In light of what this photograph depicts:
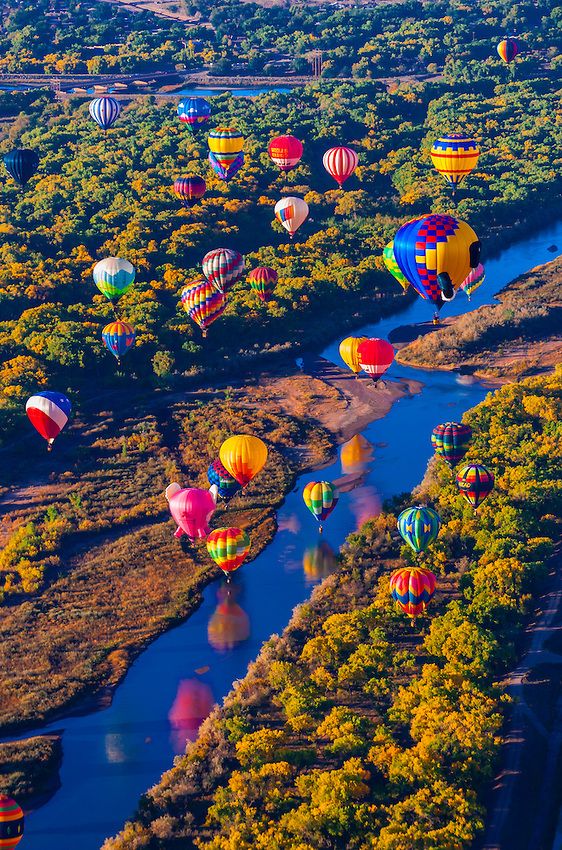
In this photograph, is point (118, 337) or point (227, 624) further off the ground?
point (118, 337)

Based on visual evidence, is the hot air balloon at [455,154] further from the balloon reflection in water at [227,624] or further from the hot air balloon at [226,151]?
the balloon reflection in water at [227,624]

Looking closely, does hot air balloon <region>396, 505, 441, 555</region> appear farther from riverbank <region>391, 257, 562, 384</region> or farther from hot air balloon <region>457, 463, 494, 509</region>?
riverbank <region>391, 257, 562, 384</region>

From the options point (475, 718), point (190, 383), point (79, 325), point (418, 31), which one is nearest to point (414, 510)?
point (475, 718)

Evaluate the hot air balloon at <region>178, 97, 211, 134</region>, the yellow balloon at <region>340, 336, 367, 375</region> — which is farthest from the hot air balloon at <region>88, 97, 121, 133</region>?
the yellow balloon at <region>340, 336, 367, 375</region>

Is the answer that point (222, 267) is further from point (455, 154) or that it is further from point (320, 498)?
point (320, 498)

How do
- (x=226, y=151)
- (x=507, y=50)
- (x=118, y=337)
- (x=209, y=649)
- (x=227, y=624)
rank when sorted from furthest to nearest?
(x=507, y=50)
(x=226, y=151)
(x=118, y=337)
(x=227, y=624)
(x=209, y=649)

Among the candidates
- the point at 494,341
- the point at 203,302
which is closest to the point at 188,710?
the point at 203,302

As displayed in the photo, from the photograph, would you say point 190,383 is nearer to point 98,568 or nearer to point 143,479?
point 143,479
